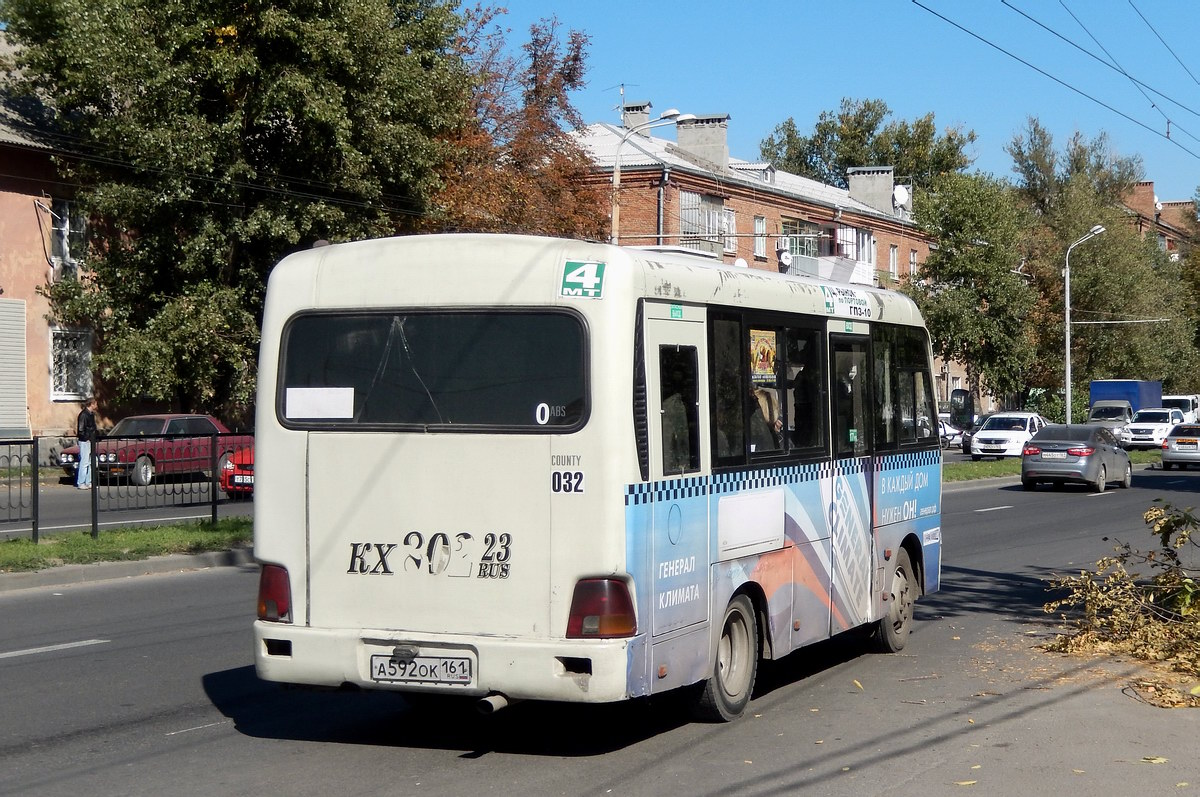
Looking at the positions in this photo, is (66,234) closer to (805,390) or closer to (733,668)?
(805,390)

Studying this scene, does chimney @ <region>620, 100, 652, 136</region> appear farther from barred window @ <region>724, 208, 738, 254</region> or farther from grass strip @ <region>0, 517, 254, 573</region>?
grass strip @ <region>0, 517, 254, 573</region>

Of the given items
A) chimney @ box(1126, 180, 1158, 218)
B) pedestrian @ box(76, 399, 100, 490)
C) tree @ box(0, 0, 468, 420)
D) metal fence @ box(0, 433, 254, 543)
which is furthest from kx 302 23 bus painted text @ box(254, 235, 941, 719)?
chimney @ box(1126, 180, 1158, 218)

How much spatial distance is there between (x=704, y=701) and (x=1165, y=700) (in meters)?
3.11

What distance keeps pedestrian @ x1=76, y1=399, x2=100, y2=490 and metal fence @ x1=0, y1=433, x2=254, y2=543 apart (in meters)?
0.33

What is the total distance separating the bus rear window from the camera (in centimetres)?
680

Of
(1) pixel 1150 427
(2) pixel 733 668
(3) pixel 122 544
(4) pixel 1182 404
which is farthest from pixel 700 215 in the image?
(2) pixel 733 668

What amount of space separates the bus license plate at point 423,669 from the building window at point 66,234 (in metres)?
30.7

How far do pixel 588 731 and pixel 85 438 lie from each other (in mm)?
14254

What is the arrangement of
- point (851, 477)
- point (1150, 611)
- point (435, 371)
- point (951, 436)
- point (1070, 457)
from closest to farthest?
1. point (435, 371)
2. point (851, 477)
3. point (1150, 611)
4. point (1070, 457)
5. point (951, 436)

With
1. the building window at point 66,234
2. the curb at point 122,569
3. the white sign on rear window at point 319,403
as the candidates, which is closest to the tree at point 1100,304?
the building window at point 66,234

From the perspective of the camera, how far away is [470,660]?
668cm

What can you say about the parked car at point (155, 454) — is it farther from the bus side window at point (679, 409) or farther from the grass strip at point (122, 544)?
the bus side window at point (679, 409)

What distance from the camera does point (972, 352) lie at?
50125 millimetres

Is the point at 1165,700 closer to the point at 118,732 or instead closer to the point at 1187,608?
the point at 1187,608
